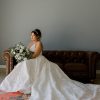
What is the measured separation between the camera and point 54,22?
6562mm

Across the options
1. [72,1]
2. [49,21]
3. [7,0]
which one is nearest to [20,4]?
[7,0]

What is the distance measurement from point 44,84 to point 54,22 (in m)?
2.53

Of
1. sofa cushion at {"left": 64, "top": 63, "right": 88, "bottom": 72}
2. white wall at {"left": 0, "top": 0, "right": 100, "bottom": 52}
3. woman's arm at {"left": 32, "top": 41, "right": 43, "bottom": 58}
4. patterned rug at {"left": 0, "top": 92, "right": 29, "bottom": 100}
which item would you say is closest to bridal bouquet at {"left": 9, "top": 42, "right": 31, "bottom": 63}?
woman's arm at {"left": 32, "top": 41, "right": 43, "bottom": 58}

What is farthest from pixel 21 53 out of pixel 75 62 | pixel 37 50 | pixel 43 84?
pixel 75 62

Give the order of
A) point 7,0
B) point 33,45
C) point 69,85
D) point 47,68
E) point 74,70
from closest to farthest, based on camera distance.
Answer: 1. point 69,85
2. point 47,68
3. point 33,45
4. point 74,70
5. point 7,0

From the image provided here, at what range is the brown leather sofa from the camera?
5844 mm

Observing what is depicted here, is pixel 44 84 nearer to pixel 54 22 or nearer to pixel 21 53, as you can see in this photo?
pixel 21 53

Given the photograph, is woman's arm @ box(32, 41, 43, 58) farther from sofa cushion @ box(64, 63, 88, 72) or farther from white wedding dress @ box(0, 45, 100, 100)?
sofa cushion @ box(64, 63, 88, 72)

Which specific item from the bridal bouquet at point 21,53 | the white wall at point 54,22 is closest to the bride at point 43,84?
the bridal bouquet at point 21,53

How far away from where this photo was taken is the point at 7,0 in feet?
21.2

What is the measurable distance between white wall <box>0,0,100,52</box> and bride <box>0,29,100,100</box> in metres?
1.59

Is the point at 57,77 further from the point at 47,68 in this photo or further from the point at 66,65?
the point at 66,65

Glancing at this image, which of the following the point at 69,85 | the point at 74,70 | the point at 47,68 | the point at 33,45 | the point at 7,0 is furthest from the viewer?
the point at 7,0

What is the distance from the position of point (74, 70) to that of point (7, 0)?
8.43 feet
